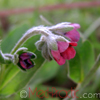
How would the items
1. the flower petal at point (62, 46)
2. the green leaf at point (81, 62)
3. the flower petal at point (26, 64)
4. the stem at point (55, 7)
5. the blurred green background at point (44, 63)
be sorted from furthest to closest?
the stem at point (55, 7)
the green leaf at point (81, 62)
the blurred green background at point (44, 63)
the flower petal at point (26, 64)
the flower petal at point (62, 46)

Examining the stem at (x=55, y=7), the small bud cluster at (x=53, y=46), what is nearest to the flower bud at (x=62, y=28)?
the small bud cluster at (x=53, y=46)

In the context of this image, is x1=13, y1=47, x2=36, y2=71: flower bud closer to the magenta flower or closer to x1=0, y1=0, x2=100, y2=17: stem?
the magenta flower

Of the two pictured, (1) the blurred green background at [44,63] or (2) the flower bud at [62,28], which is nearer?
(2) the flower bud at [62,28]

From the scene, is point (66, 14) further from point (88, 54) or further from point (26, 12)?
point (88, 54)

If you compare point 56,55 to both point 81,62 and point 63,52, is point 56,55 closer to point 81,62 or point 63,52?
point 63,52

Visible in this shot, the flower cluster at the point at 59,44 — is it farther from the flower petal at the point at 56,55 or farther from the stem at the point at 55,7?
the stem at the point at 55,7
